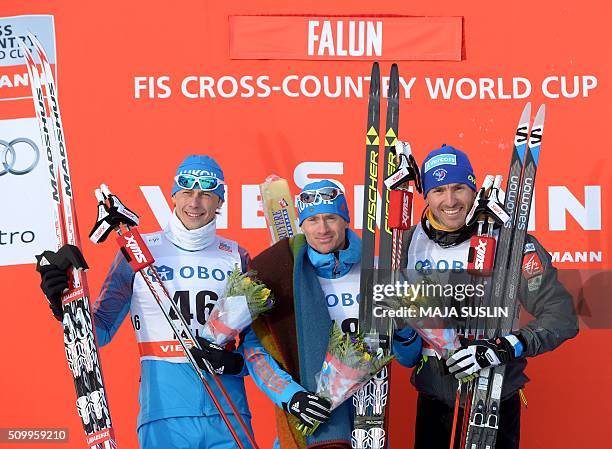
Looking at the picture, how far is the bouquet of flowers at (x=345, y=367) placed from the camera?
3096 millimetres

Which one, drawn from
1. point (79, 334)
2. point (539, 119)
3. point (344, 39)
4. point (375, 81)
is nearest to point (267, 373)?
point (79, 334)

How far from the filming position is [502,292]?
10.7ft

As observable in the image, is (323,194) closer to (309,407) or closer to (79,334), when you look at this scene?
(309,407)

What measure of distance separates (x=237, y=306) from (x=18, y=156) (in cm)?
190

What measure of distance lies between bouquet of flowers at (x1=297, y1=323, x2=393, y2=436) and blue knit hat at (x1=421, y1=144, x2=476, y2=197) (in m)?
0.65

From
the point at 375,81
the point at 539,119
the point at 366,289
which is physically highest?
the point at 375,81

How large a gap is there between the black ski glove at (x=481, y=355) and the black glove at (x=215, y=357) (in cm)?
74

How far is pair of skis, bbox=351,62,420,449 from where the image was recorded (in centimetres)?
317

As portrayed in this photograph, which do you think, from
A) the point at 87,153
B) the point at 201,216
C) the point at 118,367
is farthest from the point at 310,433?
the point at 87,153

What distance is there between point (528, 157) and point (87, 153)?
220 centimetres

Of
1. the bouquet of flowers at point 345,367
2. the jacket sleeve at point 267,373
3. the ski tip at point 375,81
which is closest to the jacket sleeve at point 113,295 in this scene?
the jacket sleeve at point 267,373

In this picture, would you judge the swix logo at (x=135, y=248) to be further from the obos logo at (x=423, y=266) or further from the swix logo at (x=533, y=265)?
the swix logo at (x=533, y=265)

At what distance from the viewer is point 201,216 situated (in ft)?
11.5

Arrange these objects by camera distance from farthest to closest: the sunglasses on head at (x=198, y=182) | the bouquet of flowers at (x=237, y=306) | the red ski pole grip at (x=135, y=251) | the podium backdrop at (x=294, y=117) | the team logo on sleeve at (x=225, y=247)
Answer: the podium backdrop at (x=294, y=117), the team logo on sleeve at (x=225, y=247), the sunglasses on head at (x=198, y=182), the red ski pole grip at (x=135, y=251), the bouquet of flowers at (x=237, y=306)
